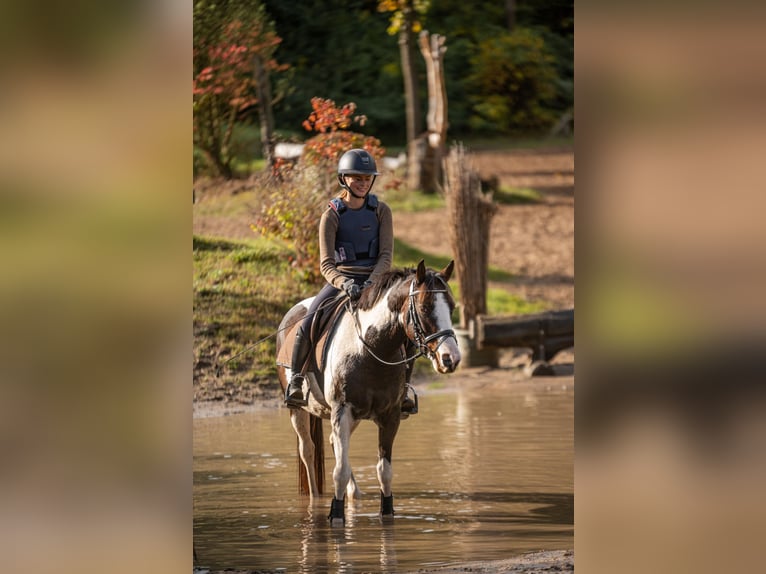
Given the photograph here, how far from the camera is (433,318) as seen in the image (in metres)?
7.34

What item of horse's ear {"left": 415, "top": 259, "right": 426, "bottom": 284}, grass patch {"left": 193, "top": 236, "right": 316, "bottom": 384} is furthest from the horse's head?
grass patch {"left": 193, "top": 236, "right": 316, "bottom": 384}

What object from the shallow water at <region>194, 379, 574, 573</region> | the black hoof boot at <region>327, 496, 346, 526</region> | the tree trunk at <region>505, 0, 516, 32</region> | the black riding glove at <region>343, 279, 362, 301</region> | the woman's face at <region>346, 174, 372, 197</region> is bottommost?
the shallow water at <region>194, 379, 574, 573</region>

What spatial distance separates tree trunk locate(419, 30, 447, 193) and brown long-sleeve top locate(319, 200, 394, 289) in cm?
1261

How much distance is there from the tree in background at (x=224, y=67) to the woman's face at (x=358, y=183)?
10728mm

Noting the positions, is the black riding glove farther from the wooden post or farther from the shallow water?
the wooden post

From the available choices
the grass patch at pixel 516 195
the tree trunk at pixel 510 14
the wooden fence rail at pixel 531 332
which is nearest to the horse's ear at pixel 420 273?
the wooden fence rail at pixel 531 332

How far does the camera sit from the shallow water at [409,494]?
7152mm

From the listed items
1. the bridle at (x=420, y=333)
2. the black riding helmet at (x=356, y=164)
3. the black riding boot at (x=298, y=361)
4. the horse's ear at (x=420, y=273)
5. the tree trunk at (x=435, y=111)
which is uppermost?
the tree trunk at (x=435, y=111)

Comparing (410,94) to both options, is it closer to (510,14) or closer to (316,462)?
(510,14)

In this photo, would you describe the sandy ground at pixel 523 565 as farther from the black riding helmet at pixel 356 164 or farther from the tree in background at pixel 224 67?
the tree in background at pixel 224 67

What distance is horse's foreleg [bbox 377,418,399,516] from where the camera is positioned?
8070 millimetres
